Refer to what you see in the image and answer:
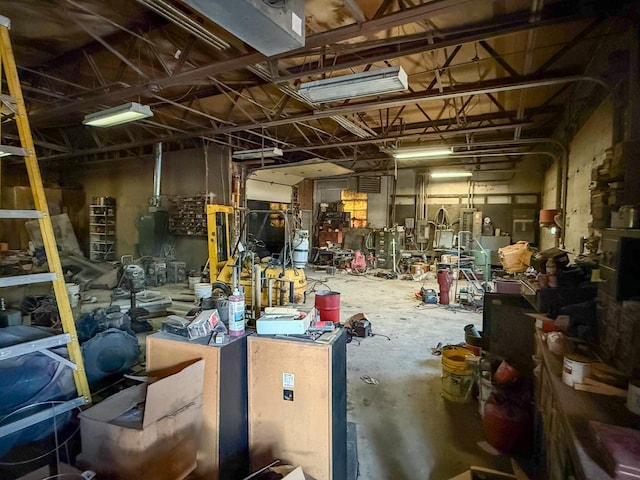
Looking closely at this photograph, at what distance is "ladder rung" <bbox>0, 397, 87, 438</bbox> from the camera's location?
1.68m

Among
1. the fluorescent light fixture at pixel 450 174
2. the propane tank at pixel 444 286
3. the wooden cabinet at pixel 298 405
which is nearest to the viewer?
the wooden cabinet at pixel 298 405

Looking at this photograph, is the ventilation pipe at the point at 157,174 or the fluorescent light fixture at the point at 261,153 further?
the ventilation pipe at the point at 157,174

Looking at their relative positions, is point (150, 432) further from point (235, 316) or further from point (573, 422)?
point (573, 422)

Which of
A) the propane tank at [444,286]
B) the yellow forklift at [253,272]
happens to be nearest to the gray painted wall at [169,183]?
the yellow forklift at [253,272]

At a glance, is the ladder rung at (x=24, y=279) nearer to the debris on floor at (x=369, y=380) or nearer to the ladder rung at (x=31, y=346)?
the ladder rung at (x=31, y=346)

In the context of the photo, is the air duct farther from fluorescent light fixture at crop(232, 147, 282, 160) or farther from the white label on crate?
fluorescent light fixture at crop(232, 147, 282, 160)

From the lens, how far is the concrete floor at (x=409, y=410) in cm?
227

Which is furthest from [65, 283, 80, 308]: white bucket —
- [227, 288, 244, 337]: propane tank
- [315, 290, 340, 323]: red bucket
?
[227, 288, 244, 337]: propane tank

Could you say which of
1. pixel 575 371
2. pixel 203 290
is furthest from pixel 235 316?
pixel 203 290

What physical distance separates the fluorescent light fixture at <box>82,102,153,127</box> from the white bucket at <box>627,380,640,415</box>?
18.4 feet

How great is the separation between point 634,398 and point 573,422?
0.94 feet

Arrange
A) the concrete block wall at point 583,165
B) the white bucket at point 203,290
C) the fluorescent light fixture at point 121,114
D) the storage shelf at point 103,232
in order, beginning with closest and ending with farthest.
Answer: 1. the concrete block wall at point 583,165
2. the fluorescent light fixture at point 121,114
3. the white bucket at point 203,290
4. the storage shelf at point 103,232

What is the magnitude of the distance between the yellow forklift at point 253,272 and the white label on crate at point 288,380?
58.0 inches

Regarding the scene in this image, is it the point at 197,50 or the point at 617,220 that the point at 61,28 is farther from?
the point at 617,220
